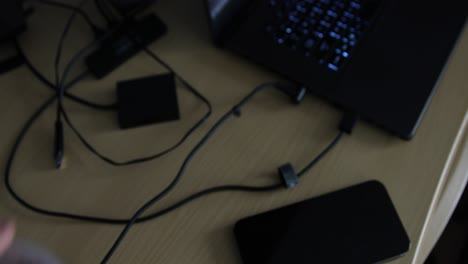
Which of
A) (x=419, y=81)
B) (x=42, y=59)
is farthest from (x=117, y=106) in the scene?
(x=419, y=81)

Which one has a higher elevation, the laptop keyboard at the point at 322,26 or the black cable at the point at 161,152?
the laptop keyboard at the point at 322,26

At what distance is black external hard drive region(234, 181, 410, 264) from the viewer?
448mm

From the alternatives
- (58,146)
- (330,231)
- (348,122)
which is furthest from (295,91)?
(58,146)

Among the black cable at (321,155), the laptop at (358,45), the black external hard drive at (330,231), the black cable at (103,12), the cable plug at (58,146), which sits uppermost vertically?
the laptop at (358,45)

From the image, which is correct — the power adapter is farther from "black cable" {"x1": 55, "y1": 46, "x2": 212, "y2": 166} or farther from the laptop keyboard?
the laptop keyboard

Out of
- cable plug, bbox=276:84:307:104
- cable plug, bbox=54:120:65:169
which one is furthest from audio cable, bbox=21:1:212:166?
cable plug, bbox=276:84:307:104

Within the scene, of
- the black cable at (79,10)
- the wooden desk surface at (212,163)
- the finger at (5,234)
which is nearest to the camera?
the finger at (5,234)

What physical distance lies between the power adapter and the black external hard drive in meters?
0.19

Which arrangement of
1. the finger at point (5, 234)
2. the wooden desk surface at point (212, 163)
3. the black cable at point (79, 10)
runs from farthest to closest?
the black cable at point (79, 10) → the wooden desk surface at point (212, 163) → the finger at point (5, 234)

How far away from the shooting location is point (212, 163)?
1.75ft

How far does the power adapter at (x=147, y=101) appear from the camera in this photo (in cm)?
57

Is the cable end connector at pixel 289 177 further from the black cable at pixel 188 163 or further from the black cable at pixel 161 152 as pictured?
the black cable at pixel 161 152

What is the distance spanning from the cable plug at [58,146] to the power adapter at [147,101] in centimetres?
8

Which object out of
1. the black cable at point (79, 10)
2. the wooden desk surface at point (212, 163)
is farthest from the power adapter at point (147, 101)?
the black cable at point (79, 10)
